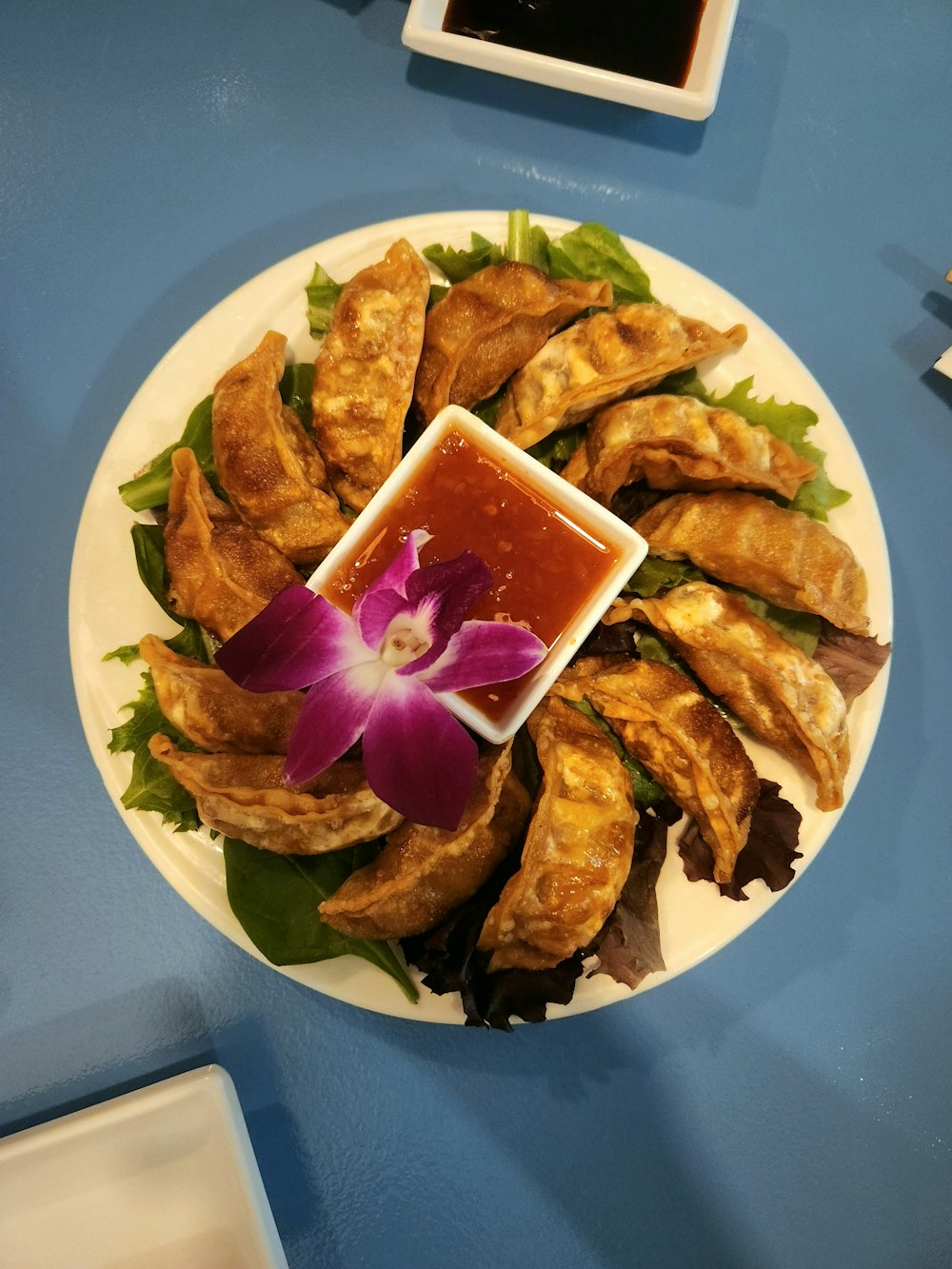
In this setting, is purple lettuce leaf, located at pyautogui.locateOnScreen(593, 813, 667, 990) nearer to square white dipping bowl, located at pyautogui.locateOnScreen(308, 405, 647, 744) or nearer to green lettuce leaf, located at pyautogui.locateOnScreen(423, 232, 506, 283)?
square white dipping bowl, located at pyautogui.locateOnScreen(308, 405, 647, 744)

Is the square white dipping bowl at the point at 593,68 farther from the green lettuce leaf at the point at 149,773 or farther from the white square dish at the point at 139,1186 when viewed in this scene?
the white square dish at the point at 139,1186

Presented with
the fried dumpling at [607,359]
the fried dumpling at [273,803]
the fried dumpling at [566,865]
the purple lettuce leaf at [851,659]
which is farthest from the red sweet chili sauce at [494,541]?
the purple lettuce leaf at [851,659]

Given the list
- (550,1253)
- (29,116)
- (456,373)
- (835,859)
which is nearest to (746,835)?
(835,859)

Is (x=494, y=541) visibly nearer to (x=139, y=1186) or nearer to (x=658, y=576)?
(x=658, y=576)

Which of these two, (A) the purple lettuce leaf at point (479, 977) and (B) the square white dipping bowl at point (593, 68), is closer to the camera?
(A) the purple lettuce leaf at point (479, 977)

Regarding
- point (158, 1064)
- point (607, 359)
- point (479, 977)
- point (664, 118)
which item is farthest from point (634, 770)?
point (664, 118)

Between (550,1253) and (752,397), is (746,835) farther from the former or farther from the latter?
(550,1253)
